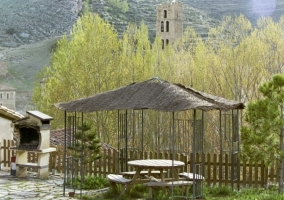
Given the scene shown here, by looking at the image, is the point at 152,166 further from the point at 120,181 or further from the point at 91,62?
the point at 91,62

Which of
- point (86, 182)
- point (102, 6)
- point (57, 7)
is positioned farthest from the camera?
point (57, 7)

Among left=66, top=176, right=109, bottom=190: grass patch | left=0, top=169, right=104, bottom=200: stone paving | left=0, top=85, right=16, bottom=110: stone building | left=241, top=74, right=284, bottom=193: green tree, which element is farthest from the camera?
left=0, top=85, right=16, bottom=110: stone building

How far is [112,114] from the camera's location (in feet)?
93.8

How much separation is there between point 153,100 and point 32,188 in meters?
4.27

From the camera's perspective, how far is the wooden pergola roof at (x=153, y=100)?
Answer: 36.4 feet

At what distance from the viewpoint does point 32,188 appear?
13711mm

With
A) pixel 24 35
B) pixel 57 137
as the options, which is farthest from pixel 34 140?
pixel 24 35

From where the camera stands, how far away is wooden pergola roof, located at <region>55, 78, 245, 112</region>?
36.4 feet

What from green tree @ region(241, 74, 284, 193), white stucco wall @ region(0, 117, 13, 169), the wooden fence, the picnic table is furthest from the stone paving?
green tree @ region(241, 74, 284, 193)

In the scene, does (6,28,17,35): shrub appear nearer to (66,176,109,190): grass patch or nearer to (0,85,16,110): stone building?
(0,85,16,110): stone building

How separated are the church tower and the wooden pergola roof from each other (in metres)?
62.3

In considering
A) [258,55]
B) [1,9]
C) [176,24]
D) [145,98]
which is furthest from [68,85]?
[1,9]

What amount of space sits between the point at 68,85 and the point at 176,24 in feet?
160

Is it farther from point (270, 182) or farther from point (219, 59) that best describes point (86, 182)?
point (219, 59)
